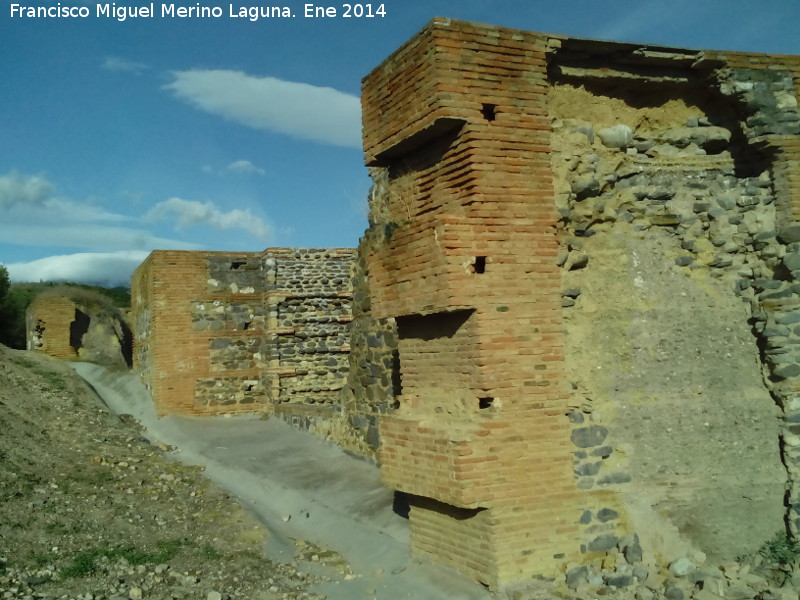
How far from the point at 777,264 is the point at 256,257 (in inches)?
446

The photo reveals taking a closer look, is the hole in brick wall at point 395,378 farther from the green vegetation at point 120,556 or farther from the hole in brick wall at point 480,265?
the hole in brick wall at point 480,265

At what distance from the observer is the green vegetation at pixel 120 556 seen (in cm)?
562

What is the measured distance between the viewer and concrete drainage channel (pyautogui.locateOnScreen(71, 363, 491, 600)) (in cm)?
598

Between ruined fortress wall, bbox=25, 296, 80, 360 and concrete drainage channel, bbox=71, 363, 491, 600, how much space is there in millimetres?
6104

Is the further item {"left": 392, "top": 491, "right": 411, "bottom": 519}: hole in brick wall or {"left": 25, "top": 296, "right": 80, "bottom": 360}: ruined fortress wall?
{"left": 25, "top": 296, "right": 80, "bottom": 360}: ruined fortress wall

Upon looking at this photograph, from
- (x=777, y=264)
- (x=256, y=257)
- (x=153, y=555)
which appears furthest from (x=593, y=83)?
(x=256, y=257)

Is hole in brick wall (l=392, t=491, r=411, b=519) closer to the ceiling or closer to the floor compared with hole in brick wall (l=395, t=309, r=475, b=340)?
closer to the floor

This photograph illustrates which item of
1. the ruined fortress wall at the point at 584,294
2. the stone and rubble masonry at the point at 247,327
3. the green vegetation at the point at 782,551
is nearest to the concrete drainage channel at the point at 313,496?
the ruined fortress wall at the point at 584,294

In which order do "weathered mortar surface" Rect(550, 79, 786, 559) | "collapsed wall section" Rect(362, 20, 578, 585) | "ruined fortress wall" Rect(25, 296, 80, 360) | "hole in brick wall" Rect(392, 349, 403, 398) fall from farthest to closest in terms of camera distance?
"ruined fortress wall" Rect(25, 296, 80, 360)
"hole in brick wall" Rect(392, 349, 403, 398)
"weathered mortar surface" Rect(550, 79, 786, 559)
"collapsed wall section" Rect(362, 20, 578, 585)

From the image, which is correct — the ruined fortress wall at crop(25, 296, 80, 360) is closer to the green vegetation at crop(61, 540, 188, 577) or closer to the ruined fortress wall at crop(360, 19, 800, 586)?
the green vegetation at crop(61, 540, 188, 577)

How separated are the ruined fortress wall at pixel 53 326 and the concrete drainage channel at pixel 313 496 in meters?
6.10

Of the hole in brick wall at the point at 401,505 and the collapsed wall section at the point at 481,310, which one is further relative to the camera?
the hole in brick wall at the point at 401,505

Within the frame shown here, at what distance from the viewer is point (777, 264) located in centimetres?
649

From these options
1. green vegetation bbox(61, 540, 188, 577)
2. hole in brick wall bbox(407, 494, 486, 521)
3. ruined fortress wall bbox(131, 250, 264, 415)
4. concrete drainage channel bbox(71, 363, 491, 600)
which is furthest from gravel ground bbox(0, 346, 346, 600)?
ruined fortress wall bbox(131, 250, 264, 415)
